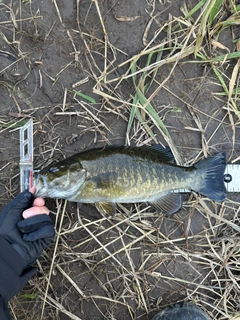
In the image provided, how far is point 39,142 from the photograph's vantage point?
11.0 ft

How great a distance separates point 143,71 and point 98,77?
422mm

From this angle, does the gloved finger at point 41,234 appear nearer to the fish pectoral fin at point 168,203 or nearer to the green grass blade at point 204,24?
the fish pectoral fin at point 168,203

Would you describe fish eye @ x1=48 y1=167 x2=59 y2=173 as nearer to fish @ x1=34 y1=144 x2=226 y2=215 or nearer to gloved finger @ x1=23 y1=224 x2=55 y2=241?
fish @ x1=34 y1=144 x2=226 y2=215

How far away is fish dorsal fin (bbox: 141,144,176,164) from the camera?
10.4 feet

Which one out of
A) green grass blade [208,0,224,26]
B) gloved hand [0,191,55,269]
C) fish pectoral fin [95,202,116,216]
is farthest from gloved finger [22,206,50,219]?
green grass blade [208,0,224,26]

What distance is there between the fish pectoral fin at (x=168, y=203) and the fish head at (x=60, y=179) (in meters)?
0.72

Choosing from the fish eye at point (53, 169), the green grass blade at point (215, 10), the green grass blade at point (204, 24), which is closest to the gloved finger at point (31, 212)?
the fish eye at point (53, 169)

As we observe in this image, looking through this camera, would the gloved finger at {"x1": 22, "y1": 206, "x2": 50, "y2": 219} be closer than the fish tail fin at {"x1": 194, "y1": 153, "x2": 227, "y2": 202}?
Yes

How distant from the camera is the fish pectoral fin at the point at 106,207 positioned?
3.16 m

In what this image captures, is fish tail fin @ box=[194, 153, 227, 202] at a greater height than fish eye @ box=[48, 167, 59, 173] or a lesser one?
lesser

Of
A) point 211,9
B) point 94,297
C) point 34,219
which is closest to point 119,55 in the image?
point 211,9

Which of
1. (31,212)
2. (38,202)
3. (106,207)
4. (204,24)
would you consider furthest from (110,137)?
(204,24)

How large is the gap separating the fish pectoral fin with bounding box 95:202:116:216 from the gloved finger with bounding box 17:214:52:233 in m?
0.47

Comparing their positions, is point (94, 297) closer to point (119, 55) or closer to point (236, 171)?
point (236, 171)
